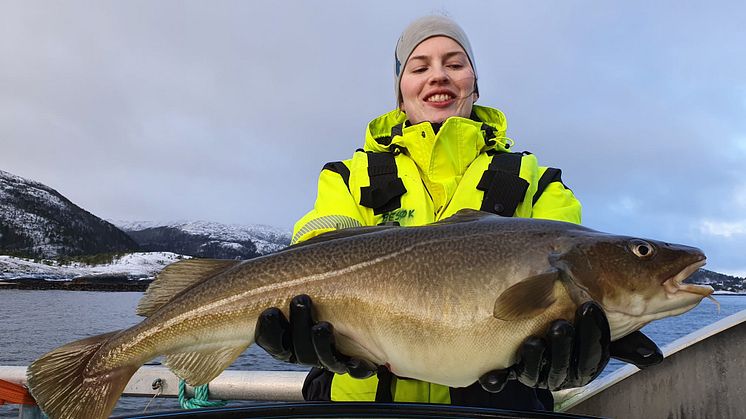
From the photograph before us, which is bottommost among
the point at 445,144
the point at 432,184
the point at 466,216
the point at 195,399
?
the point at 195,399

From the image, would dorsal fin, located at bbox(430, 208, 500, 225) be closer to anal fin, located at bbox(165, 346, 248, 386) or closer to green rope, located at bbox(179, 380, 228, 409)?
anal fin, located at bbox(165, 346, 248, 386)

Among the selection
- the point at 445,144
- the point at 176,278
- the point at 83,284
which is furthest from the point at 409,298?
the point at 83,284

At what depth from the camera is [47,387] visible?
242 cm

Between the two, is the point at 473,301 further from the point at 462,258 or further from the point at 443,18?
the point at 443,18

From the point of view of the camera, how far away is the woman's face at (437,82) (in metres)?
3.73

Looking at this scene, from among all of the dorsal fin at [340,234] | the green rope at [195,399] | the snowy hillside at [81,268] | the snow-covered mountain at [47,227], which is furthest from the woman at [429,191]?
the snow-covered mountain at [47,227]

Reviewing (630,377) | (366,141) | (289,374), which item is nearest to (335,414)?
(366,141)

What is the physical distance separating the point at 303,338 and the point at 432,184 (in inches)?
65.1

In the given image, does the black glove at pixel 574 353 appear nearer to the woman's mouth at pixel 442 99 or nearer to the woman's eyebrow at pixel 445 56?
the woman's mouth at pixel 442 99

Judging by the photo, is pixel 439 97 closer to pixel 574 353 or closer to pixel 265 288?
pixel 265 288

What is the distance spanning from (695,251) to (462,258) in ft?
3.51

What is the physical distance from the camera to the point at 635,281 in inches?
88.5

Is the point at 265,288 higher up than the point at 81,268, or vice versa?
the point at 81,268

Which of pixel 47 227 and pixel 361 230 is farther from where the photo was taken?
pixel 47 227
